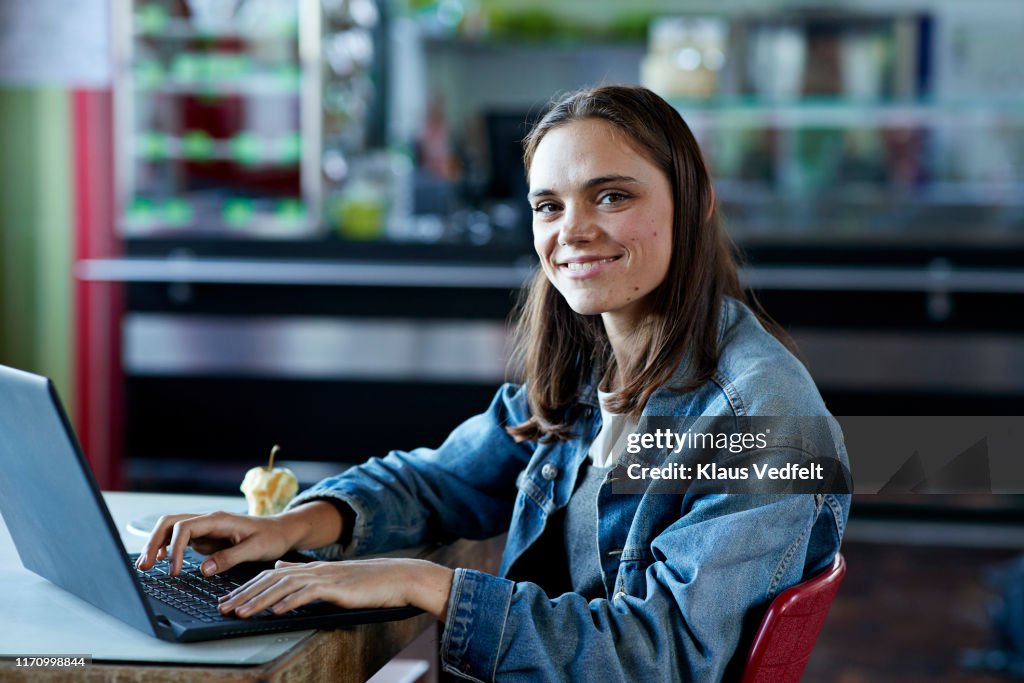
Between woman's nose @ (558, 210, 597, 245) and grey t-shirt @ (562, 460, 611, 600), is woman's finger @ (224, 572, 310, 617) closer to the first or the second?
grey t-shirt @ (562, 460, 611, 600)

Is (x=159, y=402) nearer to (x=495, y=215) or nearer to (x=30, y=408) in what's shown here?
(x=495, y=215)

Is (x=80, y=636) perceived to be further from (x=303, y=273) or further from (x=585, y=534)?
(x=303, y=273)

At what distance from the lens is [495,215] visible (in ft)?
16.3

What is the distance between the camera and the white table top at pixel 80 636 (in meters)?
1.13

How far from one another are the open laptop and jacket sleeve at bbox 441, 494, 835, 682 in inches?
3.3

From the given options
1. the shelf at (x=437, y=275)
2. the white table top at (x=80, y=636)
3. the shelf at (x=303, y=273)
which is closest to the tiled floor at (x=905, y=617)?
the shelf at (x=437, y=275)

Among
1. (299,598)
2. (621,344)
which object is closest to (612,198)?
(621,344)

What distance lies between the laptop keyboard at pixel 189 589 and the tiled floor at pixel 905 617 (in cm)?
211

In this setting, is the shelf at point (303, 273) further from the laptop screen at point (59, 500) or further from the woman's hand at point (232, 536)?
the laptop screen at point (59, 500)

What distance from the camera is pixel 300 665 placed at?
1150 mm

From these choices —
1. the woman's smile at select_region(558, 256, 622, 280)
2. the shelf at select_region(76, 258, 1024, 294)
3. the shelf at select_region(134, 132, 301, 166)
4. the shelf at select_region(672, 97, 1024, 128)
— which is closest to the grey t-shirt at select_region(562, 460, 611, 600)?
the woman's smile at select_region(558, 256, 622, 280)

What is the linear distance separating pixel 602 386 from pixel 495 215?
11.3ft

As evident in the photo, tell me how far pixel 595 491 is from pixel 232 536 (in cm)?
42

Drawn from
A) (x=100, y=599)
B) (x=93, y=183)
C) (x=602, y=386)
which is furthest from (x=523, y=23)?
(x=100, y=599)
